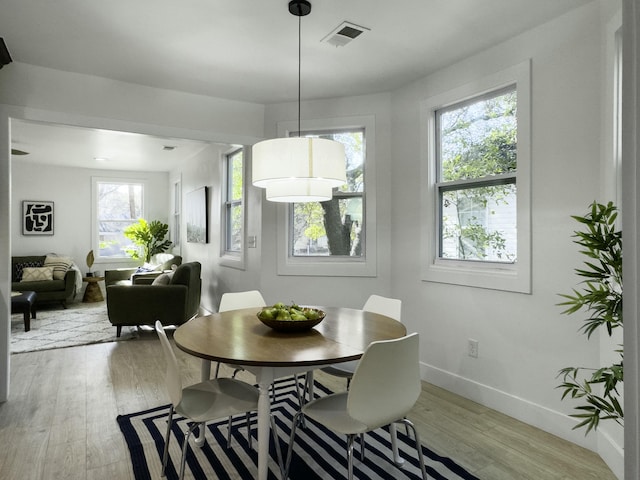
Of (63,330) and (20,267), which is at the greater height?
(20,267)

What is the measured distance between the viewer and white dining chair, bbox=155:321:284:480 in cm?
171

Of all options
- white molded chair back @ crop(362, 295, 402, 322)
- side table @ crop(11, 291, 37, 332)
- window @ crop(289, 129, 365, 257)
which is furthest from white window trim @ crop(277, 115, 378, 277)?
side table @ crop(11, 291, 37, 332)

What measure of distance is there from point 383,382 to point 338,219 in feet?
7.57

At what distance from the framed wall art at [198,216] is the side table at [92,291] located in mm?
1958

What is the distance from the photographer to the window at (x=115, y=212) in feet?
24.8

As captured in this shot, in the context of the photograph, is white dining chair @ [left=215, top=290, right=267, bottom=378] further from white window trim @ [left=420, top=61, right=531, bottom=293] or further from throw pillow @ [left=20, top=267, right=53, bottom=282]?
throw pillow @ [left=20, top=267, right=53, bottom=282]

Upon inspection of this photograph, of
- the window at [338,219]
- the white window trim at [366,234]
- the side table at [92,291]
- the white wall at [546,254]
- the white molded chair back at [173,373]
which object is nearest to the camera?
the white molded chair back at [173,373]

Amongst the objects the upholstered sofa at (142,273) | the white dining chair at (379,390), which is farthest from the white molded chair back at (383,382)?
the upholstered sofa at (142,273)

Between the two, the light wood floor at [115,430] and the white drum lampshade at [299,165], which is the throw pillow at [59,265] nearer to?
the light wood floor at [115,430]

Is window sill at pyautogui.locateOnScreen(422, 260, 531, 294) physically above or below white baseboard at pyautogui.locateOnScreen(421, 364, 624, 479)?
above

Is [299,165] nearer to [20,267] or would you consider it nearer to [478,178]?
[478,178]

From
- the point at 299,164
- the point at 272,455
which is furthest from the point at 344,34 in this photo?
the point at 272,455

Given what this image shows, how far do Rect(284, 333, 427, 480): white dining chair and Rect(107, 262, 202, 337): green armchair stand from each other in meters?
3.24

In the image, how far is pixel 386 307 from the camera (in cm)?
262
